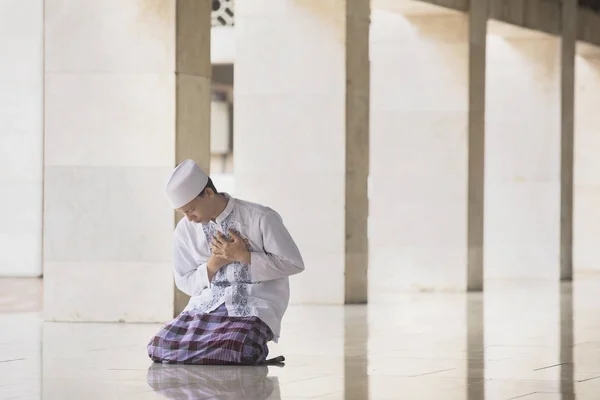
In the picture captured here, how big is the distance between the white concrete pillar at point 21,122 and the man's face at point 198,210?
13.6m

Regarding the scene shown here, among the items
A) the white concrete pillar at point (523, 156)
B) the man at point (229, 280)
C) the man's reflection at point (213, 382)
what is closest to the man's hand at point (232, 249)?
the man at point (229, 280)

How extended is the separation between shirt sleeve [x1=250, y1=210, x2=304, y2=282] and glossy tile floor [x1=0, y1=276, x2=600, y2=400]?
0.63 metres

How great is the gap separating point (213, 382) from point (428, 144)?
11.3m

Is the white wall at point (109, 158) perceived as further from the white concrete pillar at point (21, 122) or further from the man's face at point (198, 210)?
the white concrete pillar at point (21, 122)

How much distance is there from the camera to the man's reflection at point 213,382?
7.54 meters

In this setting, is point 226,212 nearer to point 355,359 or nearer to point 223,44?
point 355,359

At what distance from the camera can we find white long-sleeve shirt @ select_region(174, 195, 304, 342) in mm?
9055

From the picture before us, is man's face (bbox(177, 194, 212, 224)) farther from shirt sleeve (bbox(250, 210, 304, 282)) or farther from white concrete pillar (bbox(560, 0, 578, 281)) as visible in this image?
white concrete pillar (bbox(560, 0, 578, 281))

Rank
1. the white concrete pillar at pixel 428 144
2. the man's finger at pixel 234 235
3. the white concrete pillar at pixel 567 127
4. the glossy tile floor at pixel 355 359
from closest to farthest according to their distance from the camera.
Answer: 1. the glossy tile floor at pixel 355 359
2. the man's finger at pixel 234 235
3. the white concrete pillar at pixel 428 144
4. the white concrete pillar at pixel 567 127

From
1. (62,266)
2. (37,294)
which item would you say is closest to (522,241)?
(37,294)

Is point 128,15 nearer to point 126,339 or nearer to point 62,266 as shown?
point 62,266

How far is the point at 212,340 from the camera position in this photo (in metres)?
9.03

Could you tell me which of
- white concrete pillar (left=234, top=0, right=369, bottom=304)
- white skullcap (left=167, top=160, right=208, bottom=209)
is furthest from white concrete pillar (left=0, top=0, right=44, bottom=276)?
white skullcap (left=167, top=160, right=208, bottom=209)

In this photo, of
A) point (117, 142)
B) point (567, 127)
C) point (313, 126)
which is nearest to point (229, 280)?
point (117, 142)
